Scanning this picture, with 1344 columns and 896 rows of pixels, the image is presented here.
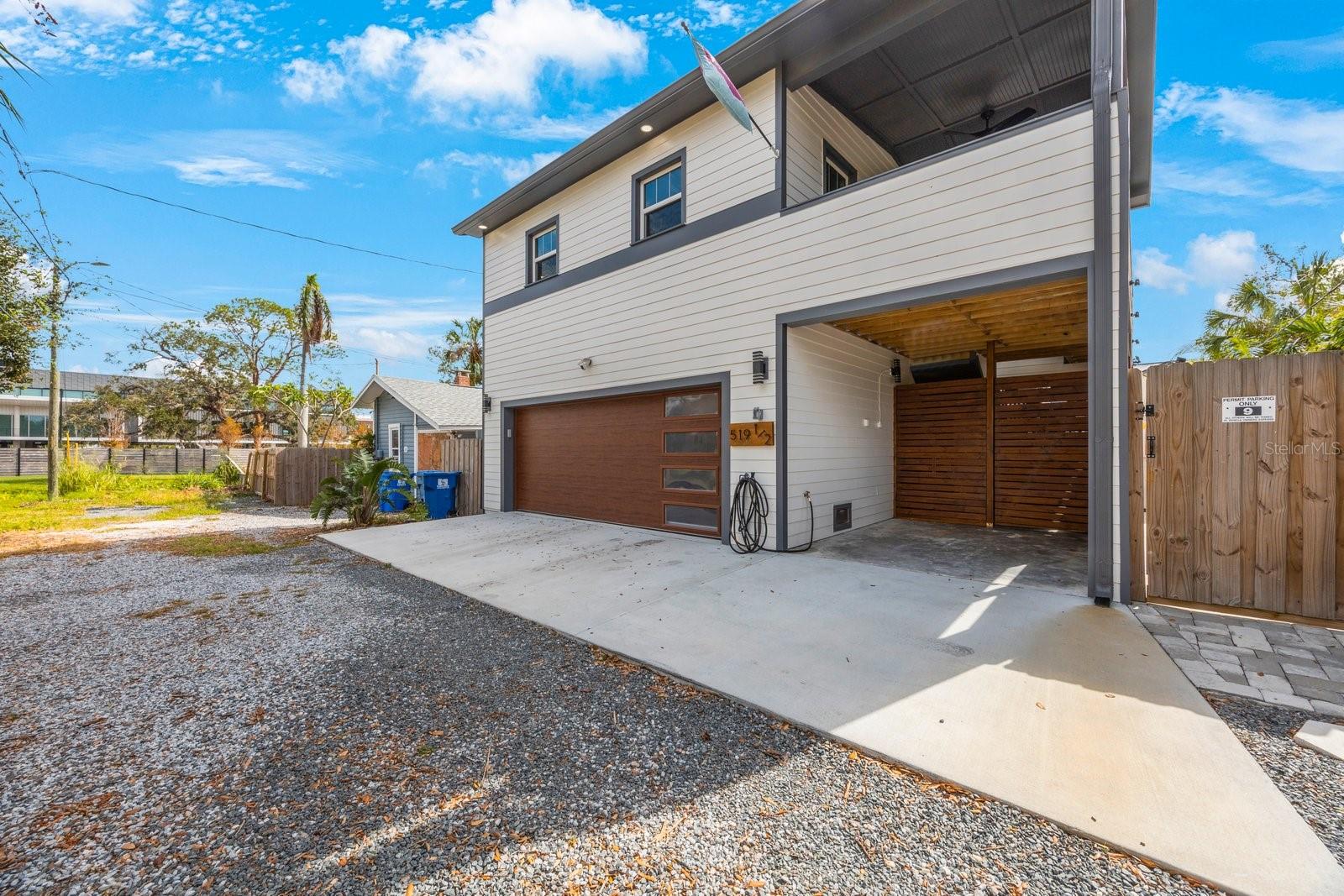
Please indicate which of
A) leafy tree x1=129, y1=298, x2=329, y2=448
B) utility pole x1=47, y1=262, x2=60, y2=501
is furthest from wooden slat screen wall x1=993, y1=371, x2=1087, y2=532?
leafy tree x1=129, y1=298, x2=329, y2=448

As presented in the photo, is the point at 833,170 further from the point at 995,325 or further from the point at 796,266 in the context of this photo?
the point at 995,325

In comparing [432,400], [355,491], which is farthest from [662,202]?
[432,400]

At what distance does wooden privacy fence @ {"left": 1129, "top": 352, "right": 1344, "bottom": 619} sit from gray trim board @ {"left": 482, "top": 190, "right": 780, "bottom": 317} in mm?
3972

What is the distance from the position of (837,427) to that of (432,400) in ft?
41.0

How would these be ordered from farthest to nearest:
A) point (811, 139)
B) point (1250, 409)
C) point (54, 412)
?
point (54, 412) → point (811, 139) → point (1250, 409)

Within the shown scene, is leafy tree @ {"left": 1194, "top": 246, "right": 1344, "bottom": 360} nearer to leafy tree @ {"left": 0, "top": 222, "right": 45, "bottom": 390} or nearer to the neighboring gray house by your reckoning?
the neighboring gray house

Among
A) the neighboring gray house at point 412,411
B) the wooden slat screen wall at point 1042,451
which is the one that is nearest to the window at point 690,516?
the wooden slat screen wall at point 1042,451

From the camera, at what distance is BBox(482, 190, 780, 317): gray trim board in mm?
5965

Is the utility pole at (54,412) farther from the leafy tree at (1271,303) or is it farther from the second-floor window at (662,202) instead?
the leafy tree at (1271,303)

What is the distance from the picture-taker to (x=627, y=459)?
24.5 feet

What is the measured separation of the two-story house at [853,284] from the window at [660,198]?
0.11 ft

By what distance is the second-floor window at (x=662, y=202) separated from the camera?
6.85 m

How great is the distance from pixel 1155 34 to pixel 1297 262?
44.1 feet

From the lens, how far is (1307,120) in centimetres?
1030
